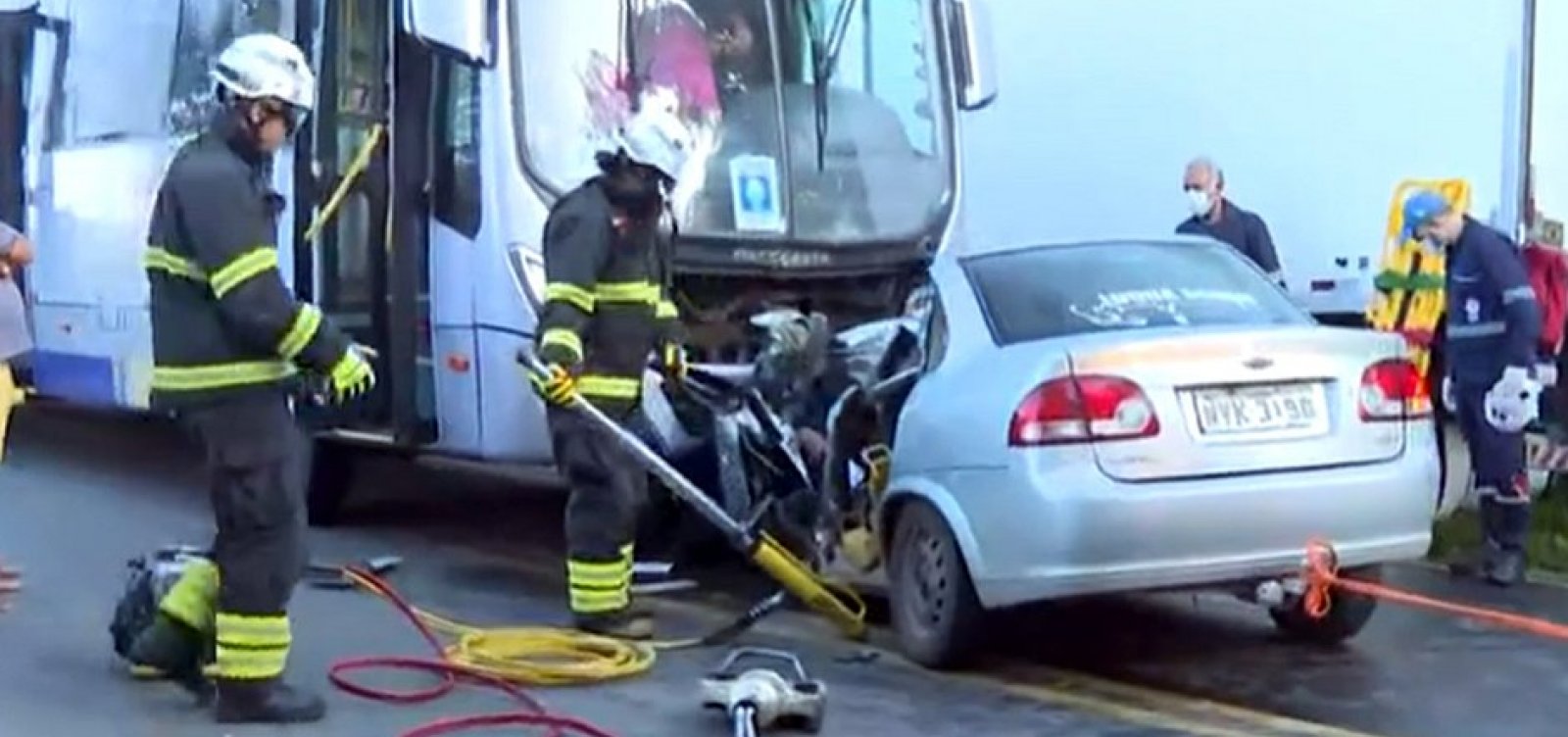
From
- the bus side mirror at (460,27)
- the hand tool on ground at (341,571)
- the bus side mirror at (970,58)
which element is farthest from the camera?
the bus side mirror at (970,58)

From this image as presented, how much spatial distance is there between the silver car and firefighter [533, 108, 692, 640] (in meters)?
1.06

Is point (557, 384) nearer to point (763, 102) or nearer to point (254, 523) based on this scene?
point (254, 523)

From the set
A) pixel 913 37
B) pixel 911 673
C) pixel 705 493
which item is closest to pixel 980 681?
pixel 911 673

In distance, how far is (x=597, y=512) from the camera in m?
9.42

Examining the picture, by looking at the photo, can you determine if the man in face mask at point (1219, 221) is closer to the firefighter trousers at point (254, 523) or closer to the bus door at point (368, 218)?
the bus door at point (368, 218)

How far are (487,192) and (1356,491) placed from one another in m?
4.11

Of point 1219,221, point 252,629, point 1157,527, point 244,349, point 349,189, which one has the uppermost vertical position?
point 349,189

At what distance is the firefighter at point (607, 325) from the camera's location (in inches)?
371

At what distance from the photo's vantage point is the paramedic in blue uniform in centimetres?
1085

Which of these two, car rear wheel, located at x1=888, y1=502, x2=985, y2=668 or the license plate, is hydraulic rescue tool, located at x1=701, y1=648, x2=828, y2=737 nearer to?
car rear wheel, located at x1=888, y1=502, x2=985, y2=668

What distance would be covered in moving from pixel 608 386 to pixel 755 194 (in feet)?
6.59

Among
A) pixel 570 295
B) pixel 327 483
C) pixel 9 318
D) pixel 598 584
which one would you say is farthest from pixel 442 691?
pixel 327 483

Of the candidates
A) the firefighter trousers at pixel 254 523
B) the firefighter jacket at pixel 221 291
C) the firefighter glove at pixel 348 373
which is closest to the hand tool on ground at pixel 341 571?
the firefighter trousers at pixel 254 523

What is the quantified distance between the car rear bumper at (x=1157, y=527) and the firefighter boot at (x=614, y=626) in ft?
5.09
